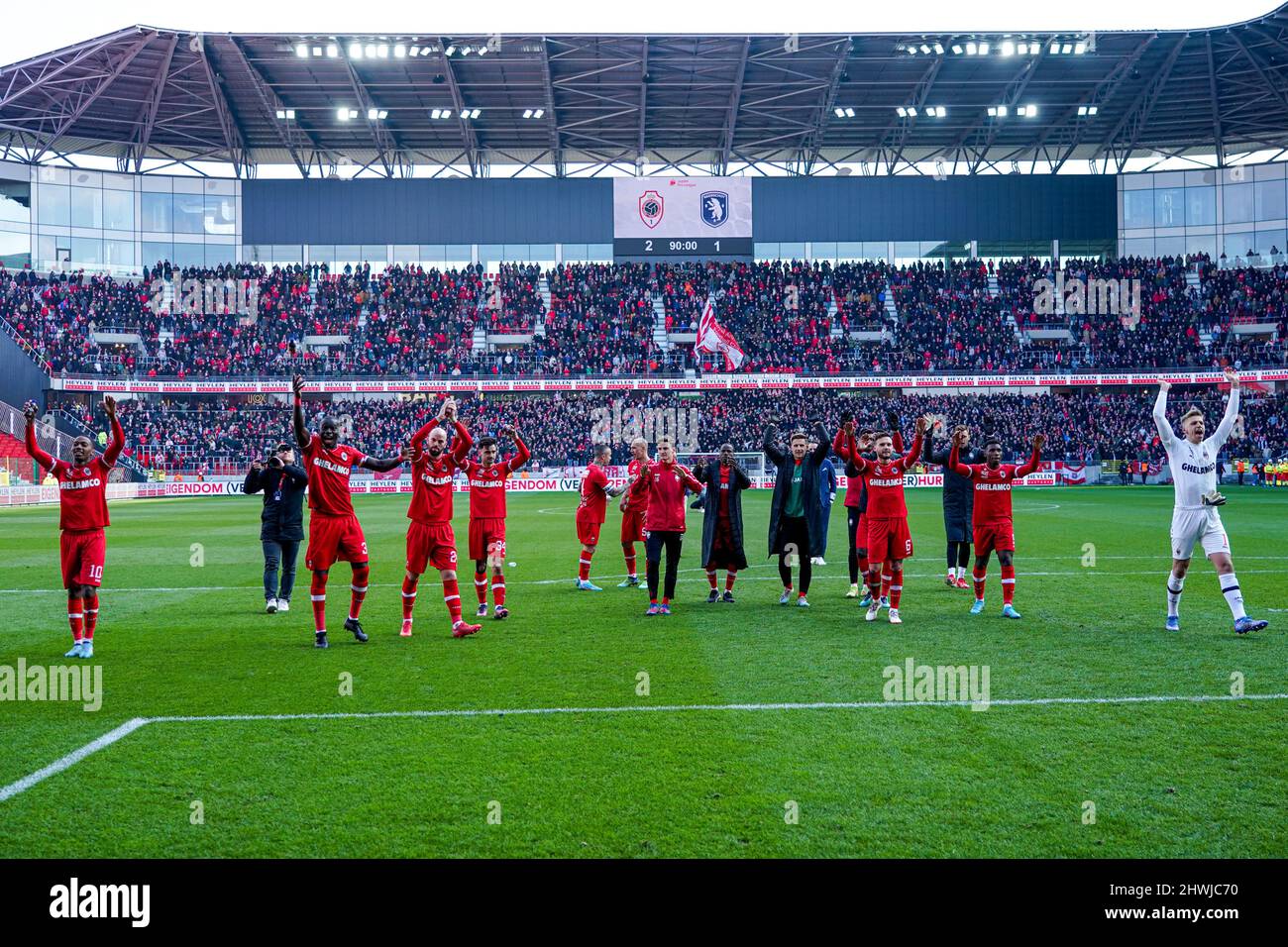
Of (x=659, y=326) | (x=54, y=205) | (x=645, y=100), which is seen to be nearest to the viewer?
(x=645, y=100)

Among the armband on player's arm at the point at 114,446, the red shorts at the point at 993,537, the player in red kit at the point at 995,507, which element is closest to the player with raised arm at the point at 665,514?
the player in red kit at the point at 995,507

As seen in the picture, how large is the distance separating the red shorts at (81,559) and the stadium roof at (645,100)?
1743 inches

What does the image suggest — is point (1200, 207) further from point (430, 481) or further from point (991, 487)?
point (430, 481)

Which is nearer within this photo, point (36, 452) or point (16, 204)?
point (36, 452)

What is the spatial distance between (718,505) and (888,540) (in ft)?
8.42

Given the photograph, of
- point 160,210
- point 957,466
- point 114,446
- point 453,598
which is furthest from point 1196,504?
point 160,210

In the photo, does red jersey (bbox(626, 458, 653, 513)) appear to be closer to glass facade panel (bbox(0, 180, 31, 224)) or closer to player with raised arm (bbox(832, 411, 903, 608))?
player with raised arm (bbox(832, 411, 903, 608))

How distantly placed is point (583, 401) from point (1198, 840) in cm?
Result: 5598

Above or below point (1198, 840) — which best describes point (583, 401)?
above

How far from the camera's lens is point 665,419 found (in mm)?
58812

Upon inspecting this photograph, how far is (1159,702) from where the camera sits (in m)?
8.23

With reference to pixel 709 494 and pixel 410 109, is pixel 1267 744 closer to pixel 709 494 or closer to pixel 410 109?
pixel 709 494
